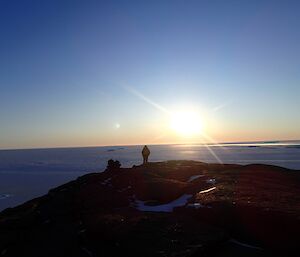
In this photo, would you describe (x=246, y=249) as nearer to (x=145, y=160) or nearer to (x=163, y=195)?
(x=163, y=195)

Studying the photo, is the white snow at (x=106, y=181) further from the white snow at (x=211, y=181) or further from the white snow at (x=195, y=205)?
the white snow at (x=195, y=205)

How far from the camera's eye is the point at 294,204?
1816 cm

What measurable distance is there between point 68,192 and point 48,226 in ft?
29.4

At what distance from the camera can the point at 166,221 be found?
1719 centimetres

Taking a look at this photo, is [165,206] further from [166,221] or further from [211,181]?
[211,181]

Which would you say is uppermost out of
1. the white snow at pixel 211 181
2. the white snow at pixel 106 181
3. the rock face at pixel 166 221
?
the white snow at pixel 211 181

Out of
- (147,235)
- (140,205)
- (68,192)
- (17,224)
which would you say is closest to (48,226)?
(17,224)

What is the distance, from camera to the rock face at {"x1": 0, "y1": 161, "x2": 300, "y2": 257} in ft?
48.3

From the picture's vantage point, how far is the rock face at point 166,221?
1472 centimetres

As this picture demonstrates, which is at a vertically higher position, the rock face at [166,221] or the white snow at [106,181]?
the white snow at [106,181]

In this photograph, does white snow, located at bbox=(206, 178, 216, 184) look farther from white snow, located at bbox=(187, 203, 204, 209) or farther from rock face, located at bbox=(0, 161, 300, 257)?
white snow, located at bbox=(187, 203, 204, 209)

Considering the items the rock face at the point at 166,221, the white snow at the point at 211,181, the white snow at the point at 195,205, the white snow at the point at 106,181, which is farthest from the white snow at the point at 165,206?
the white snow at the point at 106,181

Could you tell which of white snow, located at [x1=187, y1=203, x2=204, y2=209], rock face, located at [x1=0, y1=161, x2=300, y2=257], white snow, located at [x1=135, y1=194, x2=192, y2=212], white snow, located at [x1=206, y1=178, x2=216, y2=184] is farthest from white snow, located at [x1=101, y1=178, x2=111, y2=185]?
white snow, located at [x1=187, y1=203, x2=204, y2=209]

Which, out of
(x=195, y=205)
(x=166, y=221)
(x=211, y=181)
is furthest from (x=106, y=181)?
(x=166, y=221)
